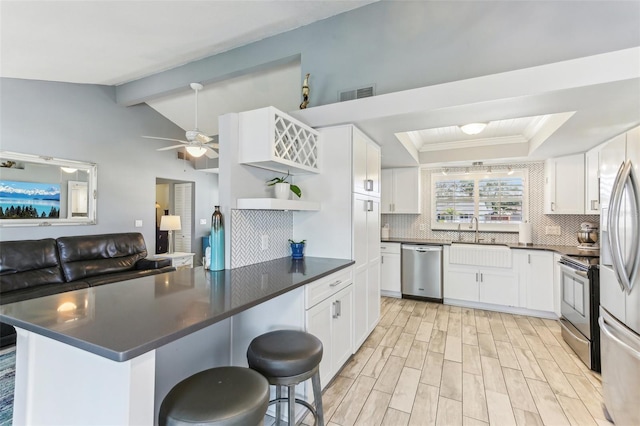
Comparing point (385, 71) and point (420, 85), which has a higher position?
point (385, 71)

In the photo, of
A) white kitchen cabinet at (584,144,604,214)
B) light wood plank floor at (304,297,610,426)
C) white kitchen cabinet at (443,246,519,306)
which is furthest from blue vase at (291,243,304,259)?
white kitchen cabinet at (584,144,604,214)

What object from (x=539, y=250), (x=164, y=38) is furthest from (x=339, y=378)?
(x=164, y=38)

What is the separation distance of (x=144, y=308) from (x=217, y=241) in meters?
0.79

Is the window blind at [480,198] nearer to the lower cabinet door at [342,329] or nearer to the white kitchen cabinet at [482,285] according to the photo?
the white kitchen cabinet at [482,285]

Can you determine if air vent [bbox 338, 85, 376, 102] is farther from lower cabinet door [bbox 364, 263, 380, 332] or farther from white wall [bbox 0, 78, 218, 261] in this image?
white wall [bbox 0, 78, 218, 261]

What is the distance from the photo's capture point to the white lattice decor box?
2.04 metres

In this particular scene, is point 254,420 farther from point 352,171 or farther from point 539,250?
point 539,250

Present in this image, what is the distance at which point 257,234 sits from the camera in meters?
2.35

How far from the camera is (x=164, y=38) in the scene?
9.62ft

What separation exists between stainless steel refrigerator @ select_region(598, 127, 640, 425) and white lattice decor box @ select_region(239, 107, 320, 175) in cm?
210

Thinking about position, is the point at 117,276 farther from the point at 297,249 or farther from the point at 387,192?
the point at 387,192

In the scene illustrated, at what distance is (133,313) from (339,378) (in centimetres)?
173

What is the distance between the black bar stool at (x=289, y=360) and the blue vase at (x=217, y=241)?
66 centimetres

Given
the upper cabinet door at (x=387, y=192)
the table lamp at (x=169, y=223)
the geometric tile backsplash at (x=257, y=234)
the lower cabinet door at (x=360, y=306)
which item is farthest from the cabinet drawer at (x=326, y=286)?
the table lamp at (x=169, y=223)
